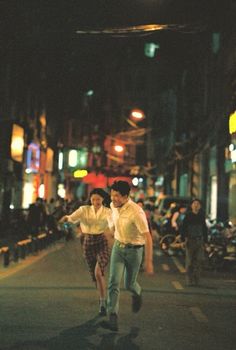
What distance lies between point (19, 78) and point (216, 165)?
11.1m

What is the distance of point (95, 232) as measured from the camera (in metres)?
10.7

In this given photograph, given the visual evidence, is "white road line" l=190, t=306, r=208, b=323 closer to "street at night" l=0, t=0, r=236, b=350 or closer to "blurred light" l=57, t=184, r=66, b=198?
"street at night" l=0, t=0, r=236, b=350

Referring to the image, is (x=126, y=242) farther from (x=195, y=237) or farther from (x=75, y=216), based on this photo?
(x=195, y=237)

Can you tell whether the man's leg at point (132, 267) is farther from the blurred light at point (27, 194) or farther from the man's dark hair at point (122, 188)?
the blurred light at point (27, 194)

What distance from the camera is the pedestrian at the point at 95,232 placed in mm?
10577

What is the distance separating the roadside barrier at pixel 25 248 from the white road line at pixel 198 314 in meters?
7.43

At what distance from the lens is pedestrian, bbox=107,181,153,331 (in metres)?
9.10

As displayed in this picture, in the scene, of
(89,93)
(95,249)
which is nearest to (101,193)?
(95,249)

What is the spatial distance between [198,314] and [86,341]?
114 inches

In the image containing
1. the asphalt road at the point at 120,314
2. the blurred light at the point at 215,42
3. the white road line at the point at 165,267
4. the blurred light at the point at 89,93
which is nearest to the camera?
the asphalt road at the point at 120,314

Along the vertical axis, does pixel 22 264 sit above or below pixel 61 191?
below

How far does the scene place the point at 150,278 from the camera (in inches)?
619

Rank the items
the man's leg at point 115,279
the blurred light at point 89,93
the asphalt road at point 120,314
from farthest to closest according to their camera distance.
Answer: the blurred light at point 89,93, the man's leg at point 115,279, the asphalt road at point 120,314

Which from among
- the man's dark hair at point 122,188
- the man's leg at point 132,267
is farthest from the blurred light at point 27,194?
the man's dark hair at point 122,188
